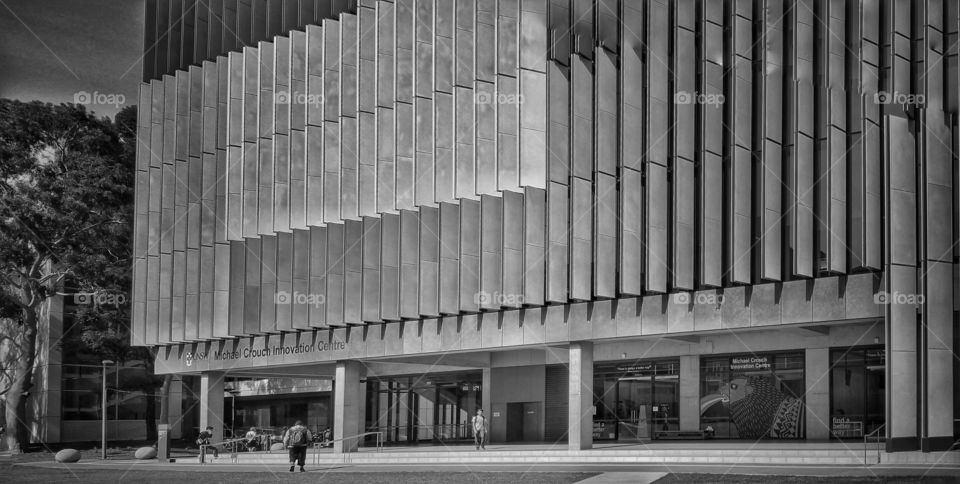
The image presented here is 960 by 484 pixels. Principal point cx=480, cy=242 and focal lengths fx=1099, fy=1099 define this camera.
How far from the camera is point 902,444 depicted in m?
27.3

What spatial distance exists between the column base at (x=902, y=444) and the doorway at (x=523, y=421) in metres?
22.0

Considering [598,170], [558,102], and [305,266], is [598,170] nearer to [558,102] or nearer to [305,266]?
[558,102]

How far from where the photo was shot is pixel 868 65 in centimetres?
2978

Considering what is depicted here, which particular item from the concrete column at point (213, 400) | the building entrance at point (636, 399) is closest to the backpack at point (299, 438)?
the building entrance at point (636, 399)

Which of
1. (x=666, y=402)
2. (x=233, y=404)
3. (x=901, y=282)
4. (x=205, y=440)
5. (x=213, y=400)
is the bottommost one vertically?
(x=233, y=404)

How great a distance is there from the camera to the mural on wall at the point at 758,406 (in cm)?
3900

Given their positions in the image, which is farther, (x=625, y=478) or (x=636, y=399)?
(x=636, y=399)

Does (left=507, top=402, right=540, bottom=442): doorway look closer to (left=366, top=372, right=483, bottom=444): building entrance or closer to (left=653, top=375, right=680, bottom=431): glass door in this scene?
(left=366, top=372, right=483, bottom=444): building entrance

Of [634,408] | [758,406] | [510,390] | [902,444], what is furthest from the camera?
[510,390]

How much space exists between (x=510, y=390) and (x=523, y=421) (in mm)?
1516

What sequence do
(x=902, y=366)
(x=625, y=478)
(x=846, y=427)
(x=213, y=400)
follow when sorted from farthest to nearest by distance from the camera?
(x=213, y=400) < (x=846, y=427) < (x=902, y=366) < (x=625, y=478)

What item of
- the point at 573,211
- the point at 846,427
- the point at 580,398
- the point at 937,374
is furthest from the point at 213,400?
the point at 937,374

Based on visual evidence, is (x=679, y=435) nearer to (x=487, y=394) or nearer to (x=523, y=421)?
(x=523, y=421)

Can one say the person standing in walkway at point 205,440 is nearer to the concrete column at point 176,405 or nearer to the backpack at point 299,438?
the backpack at point 299,438
